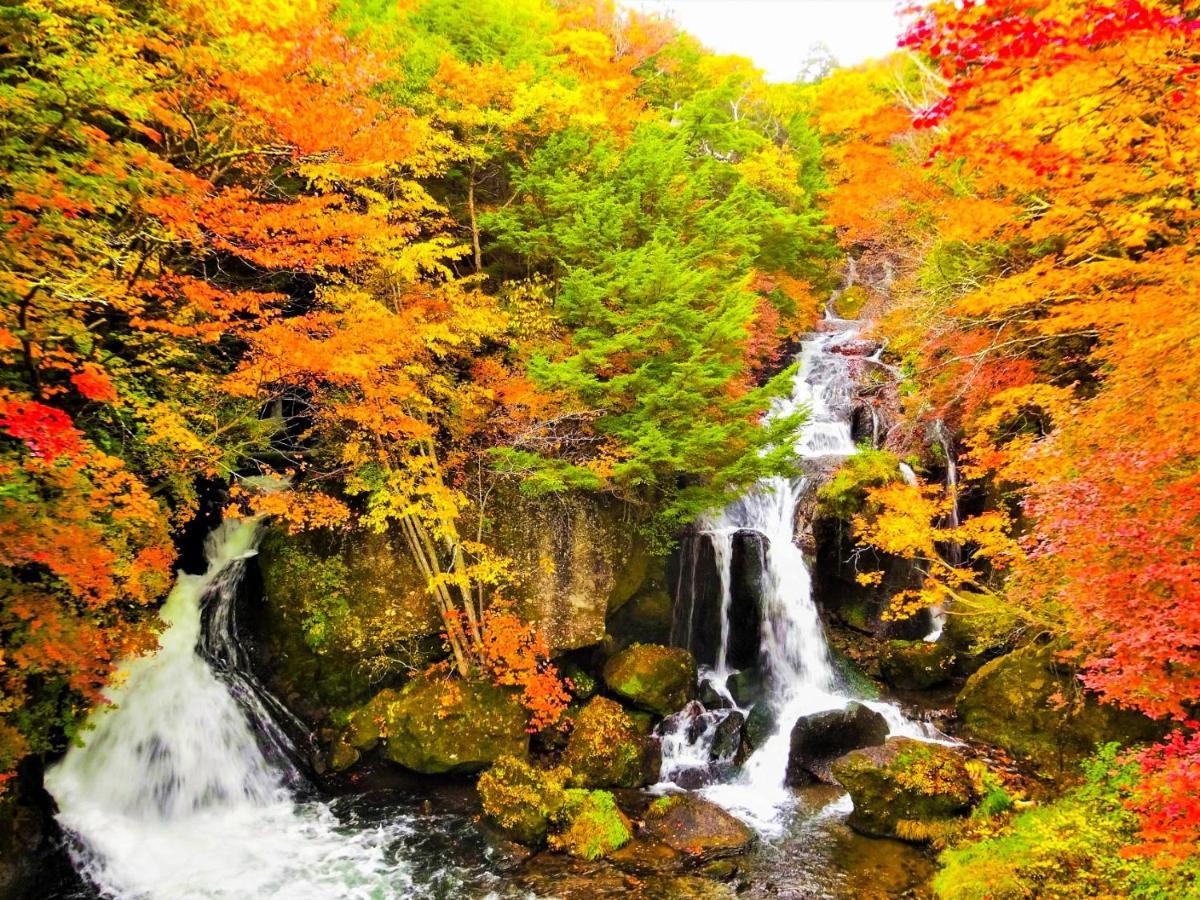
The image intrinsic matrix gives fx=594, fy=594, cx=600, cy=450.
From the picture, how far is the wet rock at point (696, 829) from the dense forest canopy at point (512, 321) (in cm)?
265

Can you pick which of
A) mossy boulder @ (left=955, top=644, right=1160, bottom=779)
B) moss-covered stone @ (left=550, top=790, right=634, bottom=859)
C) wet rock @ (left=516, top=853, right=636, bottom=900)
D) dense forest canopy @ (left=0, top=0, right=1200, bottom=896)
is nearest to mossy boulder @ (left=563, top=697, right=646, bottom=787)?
dense forest canopy @ (left=0, top=0, right=1200, bottom=896)

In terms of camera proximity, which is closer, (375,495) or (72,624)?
(72,624)

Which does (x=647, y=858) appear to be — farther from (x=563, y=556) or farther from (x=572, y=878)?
(x=563, y=556)

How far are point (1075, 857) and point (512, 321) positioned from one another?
35.3ft

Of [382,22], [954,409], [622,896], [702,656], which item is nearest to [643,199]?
[382,22]

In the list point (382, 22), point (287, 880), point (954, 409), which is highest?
point (382, 22)

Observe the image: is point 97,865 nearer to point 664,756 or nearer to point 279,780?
point 279,780

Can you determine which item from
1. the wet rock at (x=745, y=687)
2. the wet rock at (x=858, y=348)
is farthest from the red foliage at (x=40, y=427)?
the wet rock at (x=858, y=348)

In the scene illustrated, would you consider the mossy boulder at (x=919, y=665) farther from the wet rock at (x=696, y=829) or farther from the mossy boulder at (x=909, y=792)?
the wet rock at (x=696, y=829)

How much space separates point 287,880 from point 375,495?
5501 millimetres

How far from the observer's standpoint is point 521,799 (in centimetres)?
882

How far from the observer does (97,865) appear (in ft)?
25.6

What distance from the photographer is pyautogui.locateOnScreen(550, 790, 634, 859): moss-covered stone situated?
8.40 m

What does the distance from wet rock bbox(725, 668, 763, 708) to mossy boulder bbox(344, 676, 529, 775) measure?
473 cm
